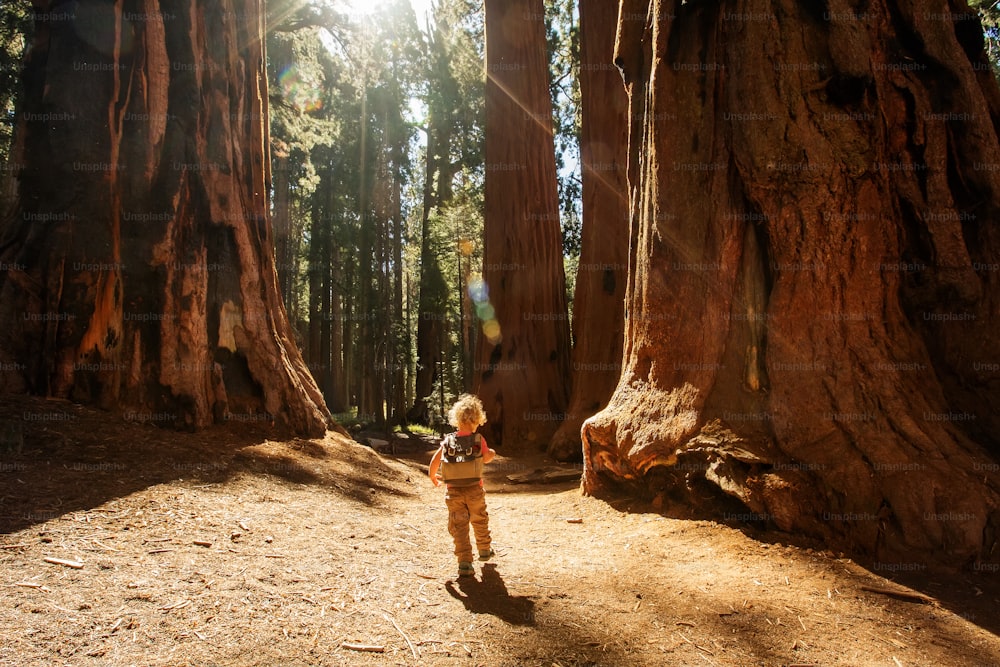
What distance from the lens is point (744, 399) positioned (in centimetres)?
455

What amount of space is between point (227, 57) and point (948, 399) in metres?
7.94

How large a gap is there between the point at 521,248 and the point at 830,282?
25.2ft

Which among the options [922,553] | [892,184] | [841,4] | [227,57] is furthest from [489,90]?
[922,553]

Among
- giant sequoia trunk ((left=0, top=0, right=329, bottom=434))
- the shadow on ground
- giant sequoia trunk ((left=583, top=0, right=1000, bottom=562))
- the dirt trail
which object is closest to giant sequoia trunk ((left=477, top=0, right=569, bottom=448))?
giant sequoia trunk ((left=0, top=0, right=329, bottom=434))

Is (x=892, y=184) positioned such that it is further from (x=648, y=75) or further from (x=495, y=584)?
(x=495, y=584)

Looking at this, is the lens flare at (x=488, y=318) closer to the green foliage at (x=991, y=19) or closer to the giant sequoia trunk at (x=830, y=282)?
the giant sequoia trunk at (x=830, y=282)

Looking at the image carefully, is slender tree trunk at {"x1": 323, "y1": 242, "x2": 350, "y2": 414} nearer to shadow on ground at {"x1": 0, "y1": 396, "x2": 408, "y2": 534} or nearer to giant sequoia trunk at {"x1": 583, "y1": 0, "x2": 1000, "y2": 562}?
shadow on ground at {"x1": 0, "y1": 396, "x2": 408, "y2": 534}

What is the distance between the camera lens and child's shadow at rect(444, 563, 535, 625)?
299 centimetres

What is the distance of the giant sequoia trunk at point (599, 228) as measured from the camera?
383 inches

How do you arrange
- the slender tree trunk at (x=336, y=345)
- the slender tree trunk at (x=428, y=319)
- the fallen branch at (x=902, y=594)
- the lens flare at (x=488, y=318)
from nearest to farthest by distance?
1. the fallen branch at (x=902, y=594)
2. the lens flare at (x=488, y=318)
3. the slender tree trunk at (x=428, y=319)
4. the slender tree trunk at (x=336, y=345)

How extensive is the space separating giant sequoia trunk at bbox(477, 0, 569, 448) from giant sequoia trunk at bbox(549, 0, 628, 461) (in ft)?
3.17

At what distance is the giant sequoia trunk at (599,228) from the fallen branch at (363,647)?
6.90 meters

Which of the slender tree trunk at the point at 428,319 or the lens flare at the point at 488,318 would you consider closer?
the lens flare at the point at 488,318

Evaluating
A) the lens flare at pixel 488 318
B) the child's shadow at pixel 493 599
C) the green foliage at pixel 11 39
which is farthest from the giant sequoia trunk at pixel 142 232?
the green foliage at pixel 11 39
